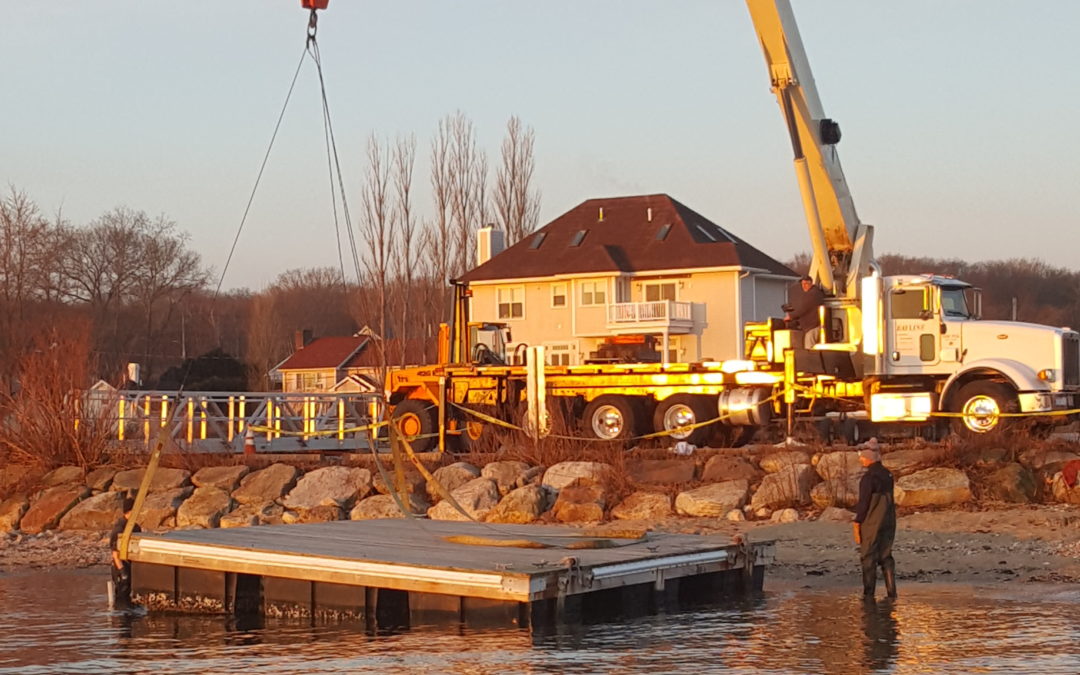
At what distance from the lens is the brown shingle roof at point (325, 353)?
91.1 m

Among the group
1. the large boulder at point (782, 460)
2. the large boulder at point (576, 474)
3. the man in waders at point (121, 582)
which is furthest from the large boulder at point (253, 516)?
the large boulder at point (782, 460)

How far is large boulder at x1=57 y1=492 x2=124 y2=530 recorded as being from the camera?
2812cm

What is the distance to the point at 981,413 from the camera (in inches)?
1000

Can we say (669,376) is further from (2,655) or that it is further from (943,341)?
(2,655)

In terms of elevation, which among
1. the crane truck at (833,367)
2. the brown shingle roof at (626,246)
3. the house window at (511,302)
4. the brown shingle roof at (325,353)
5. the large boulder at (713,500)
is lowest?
the large boulder at (713,500)

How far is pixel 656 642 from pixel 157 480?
54.4ft

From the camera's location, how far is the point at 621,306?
2426 inches

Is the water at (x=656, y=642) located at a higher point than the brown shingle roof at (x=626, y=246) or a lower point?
lower

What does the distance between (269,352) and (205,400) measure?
66745mm

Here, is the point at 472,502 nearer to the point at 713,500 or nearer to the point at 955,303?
the point at 713,500

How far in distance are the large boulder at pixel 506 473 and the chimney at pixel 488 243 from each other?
39132 mm

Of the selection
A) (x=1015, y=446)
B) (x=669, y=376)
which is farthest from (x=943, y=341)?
(x=669, y=376)

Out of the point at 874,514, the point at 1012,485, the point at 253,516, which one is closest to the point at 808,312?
the point at 1012,485

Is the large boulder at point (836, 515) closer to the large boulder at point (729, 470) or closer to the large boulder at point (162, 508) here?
the large boulder at point (729, 470)
